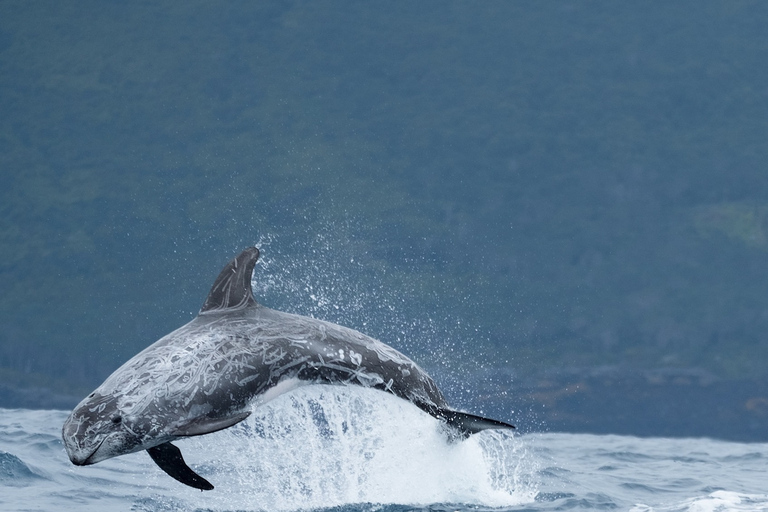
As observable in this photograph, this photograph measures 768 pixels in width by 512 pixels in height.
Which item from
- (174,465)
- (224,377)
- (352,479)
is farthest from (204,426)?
(352,479)

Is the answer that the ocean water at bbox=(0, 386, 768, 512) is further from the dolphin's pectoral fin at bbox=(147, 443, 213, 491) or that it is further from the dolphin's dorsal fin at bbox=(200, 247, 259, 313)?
the dolphin's dorsal fin at bbox=(200, 247, 259, 313)

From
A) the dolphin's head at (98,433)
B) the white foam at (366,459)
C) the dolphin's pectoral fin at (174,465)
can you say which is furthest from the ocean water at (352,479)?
the dolphin's head at (98,433)

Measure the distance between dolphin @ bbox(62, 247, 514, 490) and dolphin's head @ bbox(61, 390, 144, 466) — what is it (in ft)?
0.04

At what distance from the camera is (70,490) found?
16375mm

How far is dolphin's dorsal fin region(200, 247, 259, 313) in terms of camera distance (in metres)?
12.1

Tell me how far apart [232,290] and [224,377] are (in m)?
1.62

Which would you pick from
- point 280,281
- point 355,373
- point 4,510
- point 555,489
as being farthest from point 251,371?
point 280,281

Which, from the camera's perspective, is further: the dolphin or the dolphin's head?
the dolphin

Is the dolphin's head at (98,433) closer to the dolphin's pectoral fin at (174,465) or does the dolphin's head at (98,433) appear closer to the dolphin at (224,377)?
the dolphin at (224,377)

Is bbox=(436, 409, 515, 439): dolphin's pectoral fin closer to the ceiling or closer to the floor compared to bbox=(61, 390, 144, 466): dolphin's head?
closer to the ceiling

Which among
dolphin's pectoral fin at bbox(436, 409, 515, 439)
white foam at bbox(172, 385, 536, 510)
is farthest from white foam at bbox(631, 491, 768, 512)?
dolphin's pectoral fin at bbox(436, 409, 515, 439)

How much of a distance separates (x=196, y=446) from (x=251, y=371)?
73.4 ft

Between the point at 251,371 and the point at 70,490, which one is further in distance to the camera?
the point at 70,490

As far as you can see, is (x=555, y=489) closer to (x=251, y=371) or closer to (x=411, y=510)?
(x=411, y=510)
